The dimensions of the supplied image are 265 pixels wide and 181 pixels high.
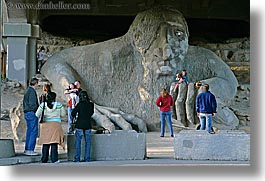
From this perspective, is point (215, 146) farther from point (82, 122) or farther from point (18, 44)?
point (18, 44)

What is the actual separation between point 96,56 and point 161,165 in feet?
22.9

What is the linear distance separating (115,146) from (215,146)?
1480mm

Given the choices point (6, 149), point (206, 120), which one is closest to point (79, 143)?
point (6, 149)

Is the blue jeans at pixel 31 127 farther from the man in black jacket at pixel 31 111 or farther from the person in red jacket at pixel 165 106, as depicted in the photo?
the person in red jacket at pixel 165 106

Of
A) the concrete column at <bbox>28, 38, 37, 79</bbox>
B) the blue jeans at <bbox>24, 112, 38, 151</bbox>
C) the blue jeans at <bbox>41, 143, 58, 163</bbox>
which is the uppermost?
the concrete column at <bbox>28, 38, 37, 79</bbox>

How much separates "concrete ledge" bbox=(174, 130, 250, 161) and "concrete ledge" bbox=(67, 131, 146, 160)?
1.98 feet

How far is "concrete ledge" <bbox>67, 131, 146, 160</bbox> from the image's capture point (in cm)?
827

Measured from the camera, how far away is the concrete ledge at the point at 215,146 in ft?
26.4

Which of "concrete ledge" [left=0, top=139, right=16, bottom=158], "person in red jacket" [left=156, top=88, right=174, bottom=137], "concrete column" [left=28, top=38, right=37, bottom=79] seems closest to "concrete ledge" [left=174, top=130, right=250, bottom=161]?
"concrete ledge" [left=0, top=139, right=16, bottom=158]

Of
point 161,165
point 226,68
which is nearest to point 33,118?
point 161,165

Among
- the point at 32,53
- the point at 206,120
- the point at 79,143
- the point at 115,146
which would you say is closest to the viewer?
the point at 79,143

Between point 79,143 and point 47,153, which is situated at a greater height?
point 79,143

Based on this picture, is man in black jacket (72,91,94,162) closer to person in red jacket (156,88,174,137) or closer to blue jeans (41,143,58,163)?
blue jeans (41,143,58,163)

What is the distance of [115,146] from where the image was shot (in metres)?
8.30
